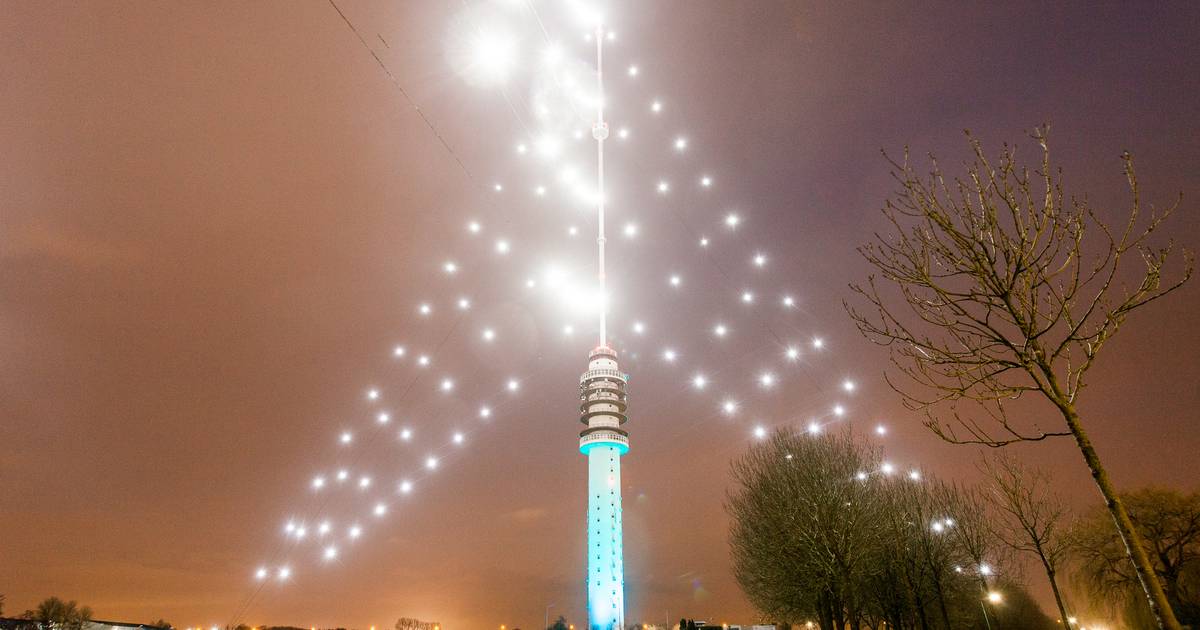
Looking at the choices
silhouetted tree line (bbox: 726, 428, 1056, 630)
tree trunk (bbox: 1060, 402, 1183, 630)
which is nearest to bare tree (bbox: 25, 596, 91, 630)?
silhouetted tree line (bbox: 726, 428, 1056, 630)

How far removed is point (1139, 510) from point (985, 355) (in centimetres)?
3466

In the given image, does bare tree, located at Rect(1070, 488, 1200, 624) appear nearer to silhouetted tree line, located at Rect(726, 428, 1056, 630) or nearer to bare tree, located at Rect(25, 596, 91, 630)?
silhouetted tree line, located at Rect(726, 428, 1056, 630)

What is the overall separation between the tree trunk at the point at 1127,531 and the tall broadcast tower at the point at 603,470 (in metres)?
54.2

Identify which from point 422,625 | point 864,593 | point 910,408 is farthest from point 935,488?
point 422,625

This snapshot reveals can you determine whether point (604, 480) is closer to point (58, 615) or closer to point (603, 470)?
point (603, 470)

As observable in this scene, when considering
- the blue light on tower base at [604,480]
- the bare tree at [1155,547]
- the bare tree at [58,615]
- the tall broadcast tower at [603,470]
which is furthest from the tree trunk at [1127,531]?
the bare tree at [58,615]

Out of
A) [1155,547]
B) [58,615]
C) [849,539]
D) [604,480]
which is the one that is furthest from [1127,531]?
[58,615]

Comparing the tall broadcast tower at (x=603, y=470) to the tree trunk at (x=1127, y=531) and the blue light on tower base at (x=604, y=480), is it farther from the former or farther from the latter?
the tree trunk at (x=1127, y=531)

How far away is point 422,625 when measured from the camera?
117 metres

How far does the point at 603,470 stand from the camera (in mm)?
68250

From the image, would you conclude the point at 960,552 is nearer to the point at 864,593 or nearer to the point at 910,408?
the point at 864,593

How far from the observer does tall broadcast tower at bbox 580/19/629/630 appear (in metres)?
63.2

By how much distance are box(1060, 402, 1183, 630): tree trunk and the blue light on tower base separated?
6393 cm

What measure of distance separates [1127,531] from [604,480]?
214ft
